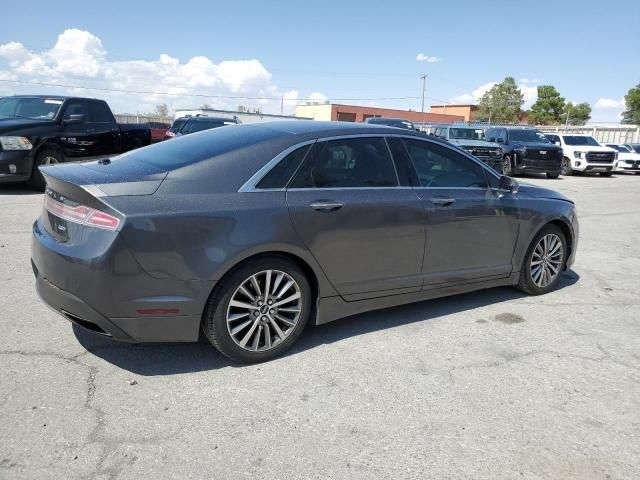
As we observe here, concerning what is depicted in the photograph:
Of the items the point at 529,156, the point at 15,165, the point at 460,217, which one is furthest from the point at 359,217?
the point at 529,156

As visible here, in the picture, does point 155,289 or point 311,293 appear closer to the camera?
point 155,289

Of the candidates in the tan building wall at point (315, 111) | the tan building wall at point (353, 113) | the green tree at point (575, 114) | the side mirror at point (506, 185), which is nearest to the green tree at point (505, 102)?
the tan building wall at point (353, 113)

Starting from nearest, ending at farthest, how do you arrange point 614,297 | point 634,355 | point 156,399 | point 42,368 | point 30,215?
point 156,399, point 42,368, point 634,355, point 614,297, point 30,215

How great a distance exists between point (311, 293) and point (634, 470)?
7.08ft

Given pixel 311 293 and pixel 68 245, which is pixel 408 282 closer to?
pixel 311 293

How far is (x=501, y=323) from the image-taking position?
4.52 metres

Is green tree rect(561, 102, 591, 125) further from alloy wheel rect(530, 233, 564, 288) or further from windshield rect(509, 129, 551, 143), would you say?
alloy wheel rect(530, 233, 564, 288)

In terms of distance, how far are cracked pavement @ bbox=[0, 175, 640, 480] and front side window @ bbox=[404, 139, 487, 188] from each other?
1.17 metres

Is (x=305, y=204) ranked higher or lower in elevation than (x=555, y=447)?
higher

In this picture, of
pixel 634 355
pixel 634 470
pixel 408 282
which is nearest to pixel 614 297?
pixel 634 355

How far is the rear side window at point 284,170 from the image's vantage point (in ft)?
11.5

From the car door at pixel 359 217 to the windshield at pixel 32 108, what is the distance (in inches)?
345

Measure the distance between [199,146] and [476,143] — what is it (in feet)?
52.9

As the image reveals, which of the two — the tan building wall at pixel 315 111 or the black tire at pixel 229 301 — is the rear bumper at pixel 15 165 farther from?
the tan building wall at pixel 315 111
